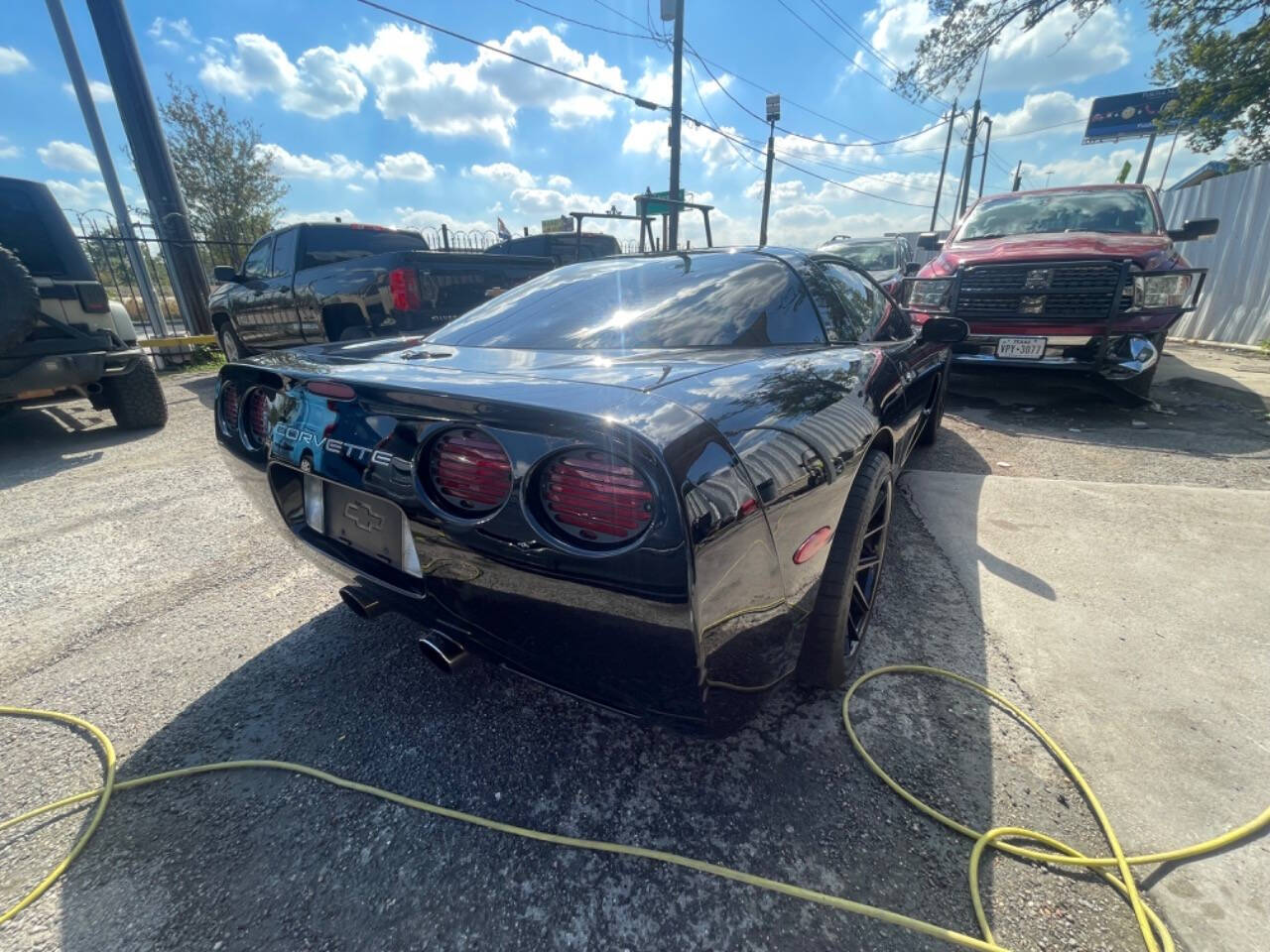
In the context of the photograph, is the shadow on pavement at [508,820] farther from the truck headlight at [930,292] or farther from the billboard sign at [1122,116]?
the billboard sign at [1122,116]

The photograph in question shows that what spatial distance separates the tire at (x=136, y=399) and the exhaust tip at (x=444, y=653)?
5.45 meters

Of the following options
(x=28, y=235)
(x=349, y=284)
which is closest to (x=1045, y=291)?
(x=349, y=284)

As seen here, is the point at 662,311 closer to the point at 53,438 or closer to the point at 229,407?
the point at 229,407

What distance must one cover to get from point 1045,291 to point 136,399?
803 cm

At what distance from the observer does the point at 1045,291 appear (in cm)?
461

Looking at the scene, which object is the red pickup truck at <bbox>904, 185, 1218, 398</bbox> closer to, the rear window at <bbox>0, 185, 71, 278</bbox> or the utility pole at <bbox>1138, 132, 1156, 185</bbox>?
the rear window at <bbox>0, 185, 71, 278</bbox>

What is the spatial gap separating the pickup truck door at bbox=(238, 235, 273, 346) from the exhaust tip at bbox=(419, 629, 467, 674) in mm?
6507

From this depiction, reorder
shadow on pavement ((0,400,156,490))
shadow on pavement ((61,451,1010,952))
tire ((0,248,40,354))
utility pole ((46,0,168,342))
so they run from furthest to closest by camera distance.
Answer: utility pole ((46,0,168,342)) < shadow on pavement ((0,400,156,490)) < tire ((0,248,40,354)) < shadow on pavement ((61,451,1010,952))

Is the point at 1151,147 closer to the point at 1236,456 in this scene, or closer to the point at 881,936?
the point at 1236,456

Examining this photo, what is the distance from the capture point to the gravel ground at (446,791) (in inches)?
46.1

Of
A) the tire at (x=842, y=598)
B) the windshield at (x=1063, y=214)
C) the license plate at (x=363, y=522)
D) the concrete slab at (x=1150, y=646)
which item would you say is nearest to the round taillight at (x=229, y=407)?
the license plate at (x=363, y=522)

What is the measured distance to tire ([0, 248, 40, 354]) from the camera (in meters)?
3.77

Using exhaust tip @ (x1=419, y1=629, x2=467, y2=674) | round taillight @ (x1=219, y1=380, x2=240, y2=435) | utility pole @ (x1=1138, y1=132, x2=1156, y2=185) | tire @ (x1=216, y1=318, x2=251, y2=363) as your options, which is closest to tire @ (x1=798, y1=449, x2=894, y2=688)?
exhaust tip @ (x1=419, y1=629, x2=467, y2=674)

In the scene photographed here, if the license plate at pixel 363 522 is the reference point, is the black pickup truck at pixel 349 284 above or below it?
above
